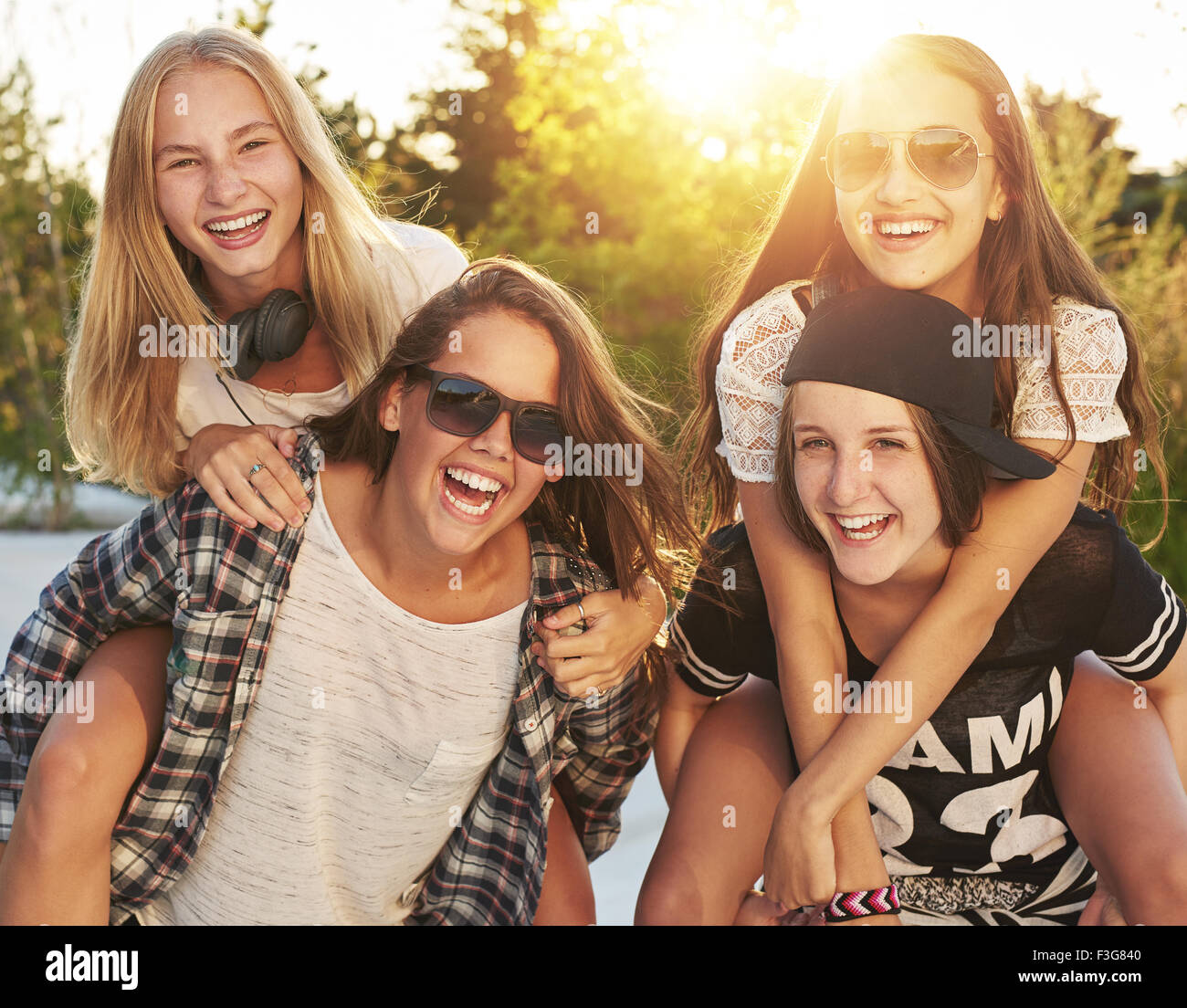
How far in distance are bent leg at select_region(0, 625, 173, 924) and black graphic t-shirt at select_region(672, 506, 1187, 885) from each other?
1361mm

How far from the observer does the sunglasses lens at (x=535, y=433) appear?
92.7 inches

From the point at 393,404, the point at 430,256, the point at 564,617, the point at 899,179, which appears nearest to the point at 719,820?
the point at 564,617

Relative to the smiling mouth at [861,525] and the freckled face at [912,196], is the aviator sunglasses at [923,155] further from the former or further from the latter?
the smiling mouth at [861,525]

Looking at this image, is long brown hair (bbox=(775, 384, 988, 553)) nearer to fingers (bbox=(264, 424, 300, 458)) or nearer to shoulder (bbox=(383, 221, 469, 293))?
fingers (bbox=(264, 424, 300, 458))

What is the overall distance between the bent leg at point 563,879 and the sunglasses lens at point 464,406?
2.97 feet

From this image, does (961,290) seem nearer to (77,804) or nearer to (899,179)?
(899,179)

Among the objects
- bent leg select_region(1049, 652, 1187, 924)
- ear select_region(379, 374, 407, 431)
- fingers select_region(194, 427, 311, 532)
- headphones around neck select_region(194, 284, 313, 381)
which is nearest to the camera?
bent leg select_region(1049, 652, 1187, 924)

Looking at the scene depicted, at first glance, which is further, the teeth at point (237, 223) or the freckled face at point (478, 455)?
the teeth at point (237, 223)

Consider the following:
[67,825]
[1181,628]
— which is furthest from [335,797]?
[1181,628]

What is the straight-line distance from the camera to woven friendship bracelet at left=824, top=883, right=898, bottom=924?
7.53 ft

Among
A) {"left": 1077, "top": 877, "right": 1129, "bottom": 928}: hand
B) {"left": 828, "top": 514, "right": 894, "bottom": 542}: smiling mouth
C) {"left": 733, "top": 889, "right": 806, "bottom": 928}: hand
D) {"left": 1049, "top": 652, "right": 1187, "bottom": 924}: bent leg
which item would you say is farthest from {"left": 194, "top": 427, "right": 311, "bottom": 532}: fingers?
{"left": 1077, "top": 877, "right": 1129, "bottom": 928}: hand

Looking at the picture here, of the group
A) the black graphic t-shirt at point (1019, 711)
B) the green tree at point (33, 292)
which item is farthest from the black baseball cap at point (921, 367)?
the green tree at point (33, 292)

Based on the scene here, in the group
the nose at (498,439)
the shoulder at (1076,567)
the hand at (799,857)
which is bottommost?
the hand at (799,857)
